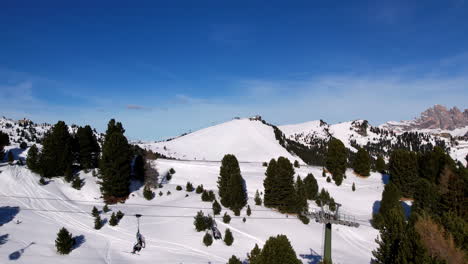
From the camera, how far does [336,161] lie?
183 feet

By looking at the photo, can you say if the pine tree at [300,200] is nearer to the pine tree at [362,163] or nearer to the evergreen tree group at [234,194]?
the evergreen tree group at [234,194]

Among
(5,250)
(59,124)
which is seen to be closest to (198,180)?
(59,124)

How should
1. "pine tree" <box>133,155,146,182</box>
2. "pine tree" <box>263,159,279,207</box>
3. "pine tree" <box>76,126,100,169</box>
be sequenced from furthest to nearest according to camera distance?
"pine tree" <box>133,155,146,182</box> < "pine tree" <box>76,126,100,169</box> < "pine tree" <box>263,159,279,207</box>

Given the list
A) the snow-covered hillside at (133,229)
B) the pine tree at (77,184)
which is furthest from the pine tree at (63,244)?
the pine tree at (77,184)

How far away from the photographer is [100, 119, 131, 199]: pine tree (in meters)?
36.9

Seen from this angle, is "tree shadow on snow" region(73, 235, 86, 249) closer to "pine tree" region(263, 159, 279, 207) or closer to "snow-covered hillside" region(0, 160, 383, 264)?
"snow-covered hillside" region(0, 160, 383, 264)

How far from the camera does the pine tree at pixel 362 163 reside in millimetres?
59250

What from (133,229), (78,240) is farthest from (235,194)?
(78,240)

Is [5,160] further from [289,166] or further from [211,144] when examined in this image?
[211,144]

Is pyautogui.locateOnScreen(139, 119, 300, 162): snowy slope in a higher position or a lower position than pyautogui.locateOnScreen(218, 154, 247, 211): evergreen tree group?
higher

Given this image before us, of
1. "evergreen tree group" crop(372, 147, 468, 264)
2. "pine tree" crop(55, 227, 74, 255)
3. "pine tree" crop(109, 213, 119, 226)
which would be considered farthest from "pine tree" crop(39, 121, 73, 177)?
"evergreen tree group" crop(372, 147, 468, 264)

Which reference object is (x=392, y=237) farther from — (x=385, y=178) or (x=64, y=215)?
(x=385, y=178)

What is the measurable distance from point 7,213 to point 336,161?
49.2 meters

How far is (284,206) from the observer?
38.5m
